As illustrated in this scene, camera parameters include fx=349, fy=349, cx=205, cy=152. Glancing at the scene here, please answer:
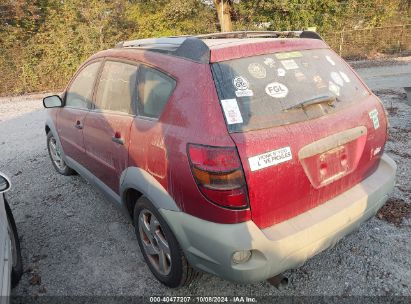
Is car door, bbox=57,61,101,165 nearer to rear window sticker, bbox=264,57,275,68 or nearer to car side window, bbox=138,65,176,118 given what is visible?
car side window, bbox=138,65,176,118

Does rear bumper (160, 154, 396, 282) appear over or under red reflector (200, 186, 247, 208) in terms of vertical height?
under

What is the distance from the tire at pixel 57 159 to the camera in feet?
15.8

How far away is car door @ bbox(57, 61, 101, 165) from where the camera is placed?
3.56 meters

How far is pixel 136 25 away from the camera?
16141mm

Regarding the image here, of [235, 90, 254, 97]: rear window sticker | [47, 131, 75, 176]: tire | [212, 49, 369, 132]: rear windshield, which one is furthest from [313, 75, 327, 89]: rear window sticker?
[47, 131, 75, 176]: tire

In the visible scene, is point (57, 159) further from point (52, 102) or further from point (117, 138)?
point (117, 138)

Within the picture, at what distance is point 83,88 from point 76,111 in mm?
257

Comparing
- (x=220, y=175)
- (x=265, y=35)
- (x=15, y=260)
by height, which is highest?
(x=265, y=35)

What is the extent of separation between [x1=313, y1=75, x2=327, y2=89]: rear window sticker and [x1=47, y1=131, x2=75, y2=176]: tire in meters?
3.55

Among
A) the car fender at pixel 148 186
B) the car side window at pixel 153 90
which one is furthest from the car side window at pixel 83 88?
the car fender at pixel 148 186

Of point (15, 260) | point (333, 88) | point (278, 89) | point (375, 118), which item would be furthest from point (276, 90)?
point (15, 260)

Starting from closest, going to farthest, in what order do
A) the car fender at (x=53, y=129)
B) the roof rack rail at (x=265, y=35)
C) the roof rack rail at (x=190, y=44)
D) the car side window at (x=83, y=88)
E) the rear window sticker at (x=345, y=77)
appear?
1. the roof rack rail at (x=190, y=44)
2. the rear window sticker at (x=345, y=77)
3. the roof rack rail at (x=265, y=35)
4. the car side window at (x=83, y=88)
5. the car fender at (x=53, y=129)

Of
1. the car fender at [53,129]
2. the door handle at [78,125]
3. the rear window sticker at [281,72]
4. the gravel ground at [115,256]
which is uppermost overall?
the rear window sticker at [281,72]

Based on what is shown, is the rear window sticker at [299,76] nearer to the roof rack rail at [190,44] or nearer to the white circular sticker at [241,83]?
the white circular sticker at [241,83]
